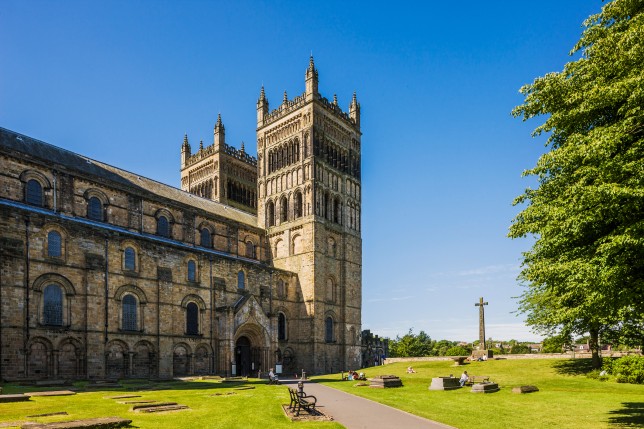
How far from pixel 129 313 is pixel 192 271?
7272 millimetres

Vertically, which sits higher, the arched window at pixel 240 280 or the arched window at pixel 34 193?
the arched window at pixel 34 193

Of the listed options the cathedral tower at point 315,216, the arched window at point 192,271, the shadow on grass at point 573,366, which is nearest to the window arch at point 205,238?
the arched window at point 192,271

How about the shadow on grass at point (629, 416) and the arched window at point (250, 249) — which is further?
the arched window at point (250, 249)

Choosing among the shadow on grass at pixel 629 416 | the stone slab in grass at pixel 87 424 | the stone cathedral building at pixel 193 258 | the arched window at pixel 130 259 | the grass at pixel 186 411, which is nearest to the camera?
the stone slab in grass at pixel 87 424

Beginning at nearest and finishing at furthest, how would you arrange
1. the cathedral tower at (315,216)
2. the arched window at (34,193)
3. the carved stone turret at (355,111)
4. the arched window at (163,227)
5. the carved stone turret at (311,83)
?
the arched window at (34,193) → the arched window at (163,227) → the cathedral tower at (315,216) → the carved stone turret at (311,83) → the carved stone turret at (355,111)

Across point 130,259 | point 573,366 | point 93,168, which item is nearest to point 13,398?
point 130,259

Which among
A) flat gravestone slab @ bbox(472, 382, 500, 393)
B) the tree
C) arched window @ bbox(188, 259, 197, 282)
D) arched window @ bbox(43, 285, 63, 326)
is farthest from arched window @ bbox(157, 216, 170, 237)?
the tree

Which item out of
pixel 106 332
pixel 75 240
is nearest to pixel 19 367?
pixel 106 332

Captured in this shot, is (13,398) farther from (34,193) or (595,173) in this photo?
(34,193)

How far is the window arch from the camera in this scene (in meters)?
52.3

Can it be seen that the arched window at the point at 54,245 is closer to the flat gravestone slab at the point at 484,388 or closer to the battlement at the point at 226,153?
the flat gravestone slab at the point at 484,388

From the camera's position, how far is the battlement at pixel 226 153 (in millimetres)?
70844

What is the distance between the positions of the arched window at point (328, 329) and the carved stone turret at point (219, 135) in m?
27.6

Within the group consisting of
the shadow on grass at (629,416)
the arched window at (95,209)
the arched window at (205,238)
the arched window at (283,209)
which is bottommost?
the shadow on grass at (629,416)
